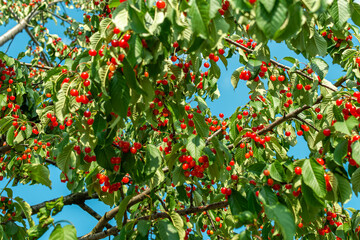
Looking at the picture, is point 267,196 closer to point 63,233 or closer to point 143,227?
point 143,227

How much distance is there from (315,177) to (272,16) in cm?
100

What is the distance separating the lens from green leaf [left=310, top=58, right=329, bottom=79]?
2676 millimetres

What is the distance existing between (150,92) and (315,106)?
2058 mm

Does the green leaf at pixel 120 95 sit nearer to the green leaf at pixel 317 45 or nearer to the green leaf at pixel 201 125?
the green leaf at pixel 201 125

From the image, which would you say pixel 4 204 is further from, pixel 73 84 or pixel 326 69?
pixel 326 69

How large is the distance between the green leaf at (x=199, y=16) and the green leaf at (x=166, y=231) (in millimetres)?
1477

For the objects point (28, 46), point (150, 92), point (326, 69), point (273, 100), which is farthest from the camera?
point (28, 46)

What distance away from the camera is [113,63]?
68.8 inches

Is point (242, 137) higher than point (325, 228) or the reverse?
higher

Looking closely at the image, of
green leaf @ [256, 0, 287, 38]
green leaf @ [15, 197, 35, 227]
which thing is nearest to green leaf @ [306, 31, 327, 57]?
green leaf @ [256, 0, 287, 38]

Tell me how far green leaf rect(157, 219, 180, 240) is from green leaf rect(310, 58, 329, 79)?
1826 millimetres

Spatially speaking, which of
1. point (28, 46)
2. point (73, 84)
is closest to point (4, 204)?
point (73, 84)

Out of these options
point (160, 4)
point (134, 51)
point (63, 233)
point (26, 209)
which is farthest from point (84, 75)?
point (26, 209)

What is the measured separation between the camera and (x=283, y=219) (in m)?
1.63
